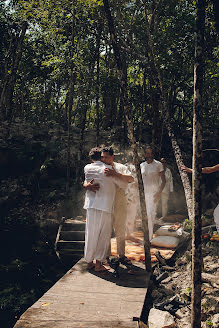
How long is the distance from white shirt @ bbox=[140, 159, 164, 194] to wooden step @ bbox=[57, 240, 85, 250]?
2.50 meters

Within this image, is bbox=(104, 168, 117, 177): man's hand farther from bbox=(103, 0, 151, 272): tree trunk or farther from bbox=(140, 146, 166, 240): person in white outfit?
bbox=(140, 146, 166, 240): person in white outfit

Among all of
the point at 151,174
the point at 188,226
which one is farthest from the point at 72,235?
the point at 188,226

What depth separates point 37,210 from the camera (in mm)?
15398

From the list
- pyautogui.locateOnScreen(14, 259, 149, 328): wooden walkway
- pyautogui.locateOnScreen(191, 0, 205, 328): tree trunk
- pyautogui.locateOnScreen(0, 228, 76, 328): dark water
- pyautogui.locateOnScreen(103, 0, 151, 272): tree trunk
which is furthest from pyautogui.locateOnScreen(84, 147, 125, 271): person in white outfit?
pyautogui.locateOnScreen(191, 0, 205, 328): tree trunk

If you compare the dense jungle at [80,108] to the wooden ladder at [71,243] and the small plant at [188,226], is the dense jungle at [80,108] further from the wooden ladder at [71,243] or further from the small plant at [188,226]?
the small plant at [188,226]

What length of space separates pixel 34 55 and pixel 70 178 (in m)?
10.3

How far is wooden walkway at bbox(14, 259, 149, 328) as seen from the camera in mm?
3566

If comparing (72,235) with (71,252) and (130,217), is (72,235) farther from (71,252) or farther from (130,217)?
(130,217)

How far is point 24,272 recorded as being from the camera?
8.04 meters

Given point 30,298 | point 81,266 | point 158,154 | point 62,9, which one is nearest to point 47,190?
point 158,154

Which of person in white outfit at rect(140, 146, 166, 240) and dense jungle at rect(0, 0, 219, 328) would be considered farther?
dense jungle at rect(0, 0, 219, 328)

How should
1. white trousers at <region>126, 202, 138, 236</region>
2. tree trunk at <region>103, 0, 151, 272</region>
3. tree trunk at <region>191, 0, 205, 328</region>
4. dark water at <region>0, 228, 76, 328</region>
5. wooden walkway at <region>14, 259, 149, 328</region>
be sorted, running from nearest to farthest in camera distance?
tree trunk at <region>191, 0, 205, 328</region>, wooden walkway at <region>14, 259, 149, 328</region>, tree trunk at <region>103, 0, 151, 272</region>, dark water at <region>0, 228, 76, 328</region>, white trousers at <region>126, 202, 138, 236</region>

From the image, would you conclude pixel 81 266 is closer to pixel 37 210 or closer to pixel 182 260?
pixel 182 260

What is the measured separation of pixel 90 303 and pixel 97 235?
1.36m
